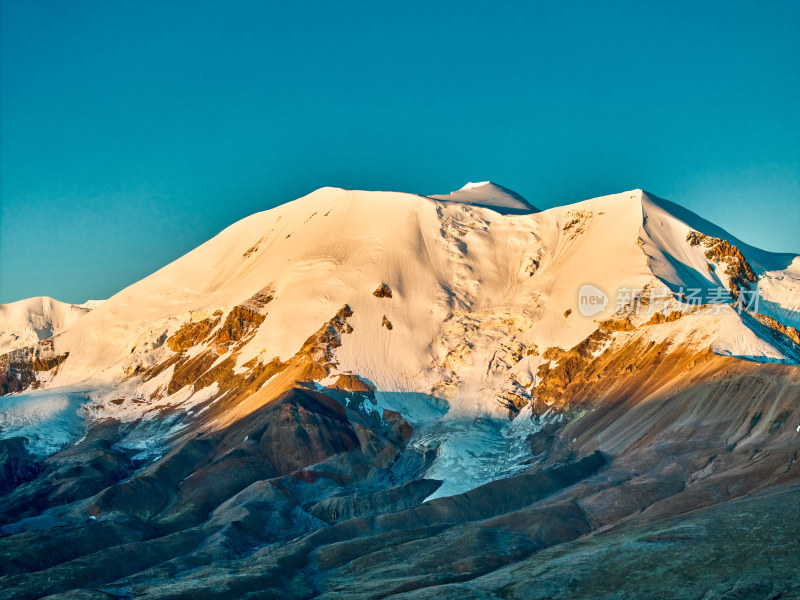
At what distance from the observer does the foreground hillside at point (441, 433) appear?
80.9 m

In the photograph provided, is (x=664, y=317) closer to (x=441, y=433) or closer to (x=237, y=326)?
(x=441, y=433)

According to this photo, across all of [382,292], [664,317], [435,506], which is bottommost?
[435,506]

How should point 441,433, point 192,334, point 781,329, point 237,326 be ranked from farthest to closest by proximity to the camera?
point 192,334 → point 237,326 → point 781,329 → point 441,433

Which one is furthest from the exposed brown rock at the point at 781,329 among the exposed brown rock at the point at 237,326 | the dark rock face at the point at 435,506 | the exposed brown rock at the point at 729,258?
the exposed brown rock at the point at 237,326

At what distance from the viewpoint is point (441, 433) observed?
141 meters

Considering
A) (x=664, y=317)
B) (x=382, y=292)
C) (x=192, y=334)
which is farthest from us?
(x=192, y=334)

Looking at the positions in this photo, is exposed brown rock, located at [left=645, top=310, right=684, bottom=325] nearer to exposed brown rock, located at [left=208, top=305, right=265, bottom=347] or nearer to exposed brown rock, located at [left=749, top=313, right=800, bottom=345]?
exposed brown rock, located at [left=749, top=313, right=800, bottom=345]

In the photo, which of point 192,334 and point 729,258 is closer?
point 729,258
